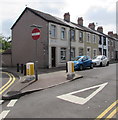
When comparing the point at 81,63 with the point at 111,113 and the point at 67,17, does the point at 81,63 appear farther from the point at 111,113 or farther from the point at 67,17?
the point at 67,17

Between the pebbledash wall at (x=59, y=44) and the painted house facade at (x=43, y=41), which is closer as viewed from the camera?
the painted house facade at (x=43, y=41)

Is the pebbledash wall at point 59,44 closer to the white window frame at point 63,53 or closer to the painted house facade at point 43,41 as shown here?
the painted house facade at point 43,41

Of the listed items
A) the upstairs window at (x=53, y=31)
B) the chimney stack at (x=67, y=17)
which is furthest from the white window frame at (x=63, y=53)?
the chimney stack at (x=67, y=17)

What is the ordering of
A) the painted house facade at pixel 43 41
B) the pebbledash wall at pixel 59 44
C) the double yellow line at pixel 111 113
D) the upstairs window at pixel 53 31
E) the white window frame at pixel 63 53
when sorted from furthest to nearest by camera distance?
the white window frame at pixel 63 53, the upstairs window at pixel 53 31, the pebbledash wall at pixel 59 44, the painted house facade at pixel 43 41, the double yellow line at pixel 111 113

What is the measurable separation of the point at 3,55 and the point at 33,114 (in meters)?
19.7

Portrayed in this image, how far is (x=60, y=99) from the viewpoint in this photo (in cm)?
596

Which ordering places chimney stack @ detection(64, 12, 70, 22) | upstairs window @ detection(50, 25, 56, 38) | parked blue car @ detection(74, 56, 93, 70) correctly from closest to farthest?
parked blue car @ detection(74, 56, 93, 70), upstairs window @ detection(50, 25, 56, 38), chimney stack @ detection(64, 12, 70, 22)

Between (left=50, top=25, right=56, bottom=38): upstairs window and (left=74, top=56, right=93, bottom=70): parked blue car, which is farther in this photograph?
(left=50, top=25, right=56, bottom=38): upstairs window

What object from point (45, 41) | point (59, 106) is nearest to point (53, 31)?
point (45, 41)

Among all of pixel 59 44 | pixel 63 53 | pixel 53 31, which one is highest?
pixel 53 31

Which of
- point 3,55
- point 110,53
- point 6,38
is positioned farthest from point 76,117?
point 6,38

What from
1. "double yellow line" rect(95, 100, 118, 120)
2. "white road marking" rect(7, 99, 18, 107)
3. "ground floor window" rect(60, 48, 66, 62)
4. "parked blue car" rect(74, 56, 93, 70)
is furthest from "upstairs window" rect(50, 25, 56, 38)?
"double yellow line" rect(95, 100, 118, 120)

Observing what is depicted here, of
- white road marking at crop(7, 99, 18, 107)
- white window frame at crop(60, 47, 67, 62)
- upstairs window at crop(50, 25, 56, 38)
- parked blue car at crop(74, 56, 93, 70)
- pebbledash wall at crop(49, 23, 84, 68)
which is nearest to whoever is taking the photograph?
white road marking at crop(7, 99, 18, 107)

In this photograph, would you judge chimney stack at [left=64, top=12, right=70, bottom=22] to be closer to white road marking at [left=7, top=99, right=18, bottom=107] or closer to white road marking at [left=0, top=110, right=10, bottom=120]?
white road marking at [left=7, top=99, right=18, bottom=107]
